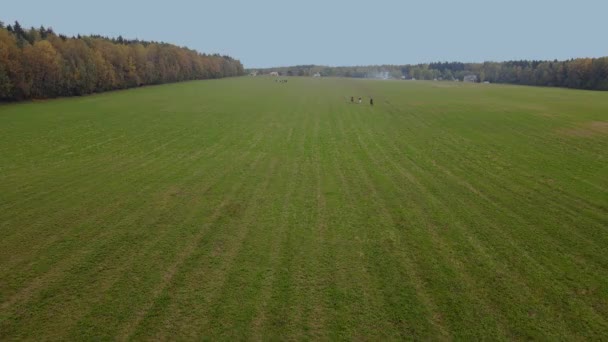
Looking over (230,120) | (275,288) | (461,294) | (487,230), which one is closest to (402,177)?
(487,230)

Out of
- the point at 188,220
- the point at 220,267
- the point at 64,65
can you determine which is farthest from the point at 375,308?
the point at 64,65

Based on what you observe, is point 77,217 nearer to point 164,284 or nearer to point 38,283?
point 38,283

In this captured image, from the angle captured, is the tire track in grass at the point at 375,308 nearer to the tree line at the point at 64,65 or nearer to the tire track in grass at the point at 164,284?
the tire track in grass at the point at 164,284

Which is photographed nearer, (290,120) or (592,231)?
(592,231)

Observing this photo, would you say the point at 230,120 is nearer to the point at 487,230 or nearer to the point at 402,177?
the point at 402,177

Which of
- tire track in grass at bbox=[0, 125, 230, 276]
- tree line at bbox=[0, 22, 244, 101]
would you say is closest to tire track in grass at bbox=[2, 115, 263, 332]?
tire track in grass at bbox=[0, 125, 230, 276]

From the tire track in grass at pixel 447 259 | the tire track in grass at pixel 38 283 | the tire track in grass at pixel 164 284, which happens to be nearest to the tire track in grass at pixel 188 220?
the tire track in grass at pixel 164 284
